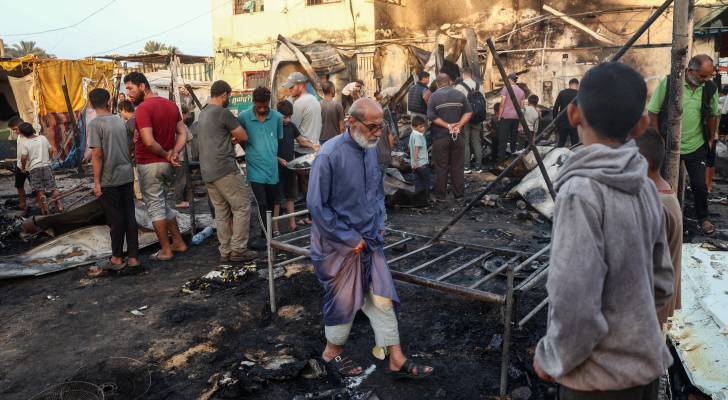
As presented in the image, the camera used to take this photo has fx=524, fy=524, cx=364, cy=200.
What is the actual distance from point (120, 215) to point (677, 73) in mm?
5484

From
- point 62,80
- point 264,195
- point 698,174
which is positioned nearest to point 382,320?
point 264,195

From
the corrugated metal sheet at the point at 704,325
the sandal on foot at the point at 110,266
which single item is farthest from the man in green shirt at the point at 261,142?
the corrugated metal sheet at the point at 704,325

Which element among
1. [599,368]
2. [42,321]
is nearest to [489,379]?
[599,368]

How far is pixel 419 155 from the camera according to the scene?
27.8ft

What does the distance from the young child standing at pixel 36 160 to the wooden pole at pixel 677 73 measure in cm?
892

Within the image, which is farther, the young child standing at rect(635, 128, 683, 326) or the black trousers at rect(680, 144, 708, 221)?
the black trousers at rect(680, 144, 708, 221)

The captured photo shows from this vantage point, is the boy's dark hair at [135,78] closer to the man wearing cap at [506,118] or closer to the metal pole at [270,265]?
the metal pole at [270,265]

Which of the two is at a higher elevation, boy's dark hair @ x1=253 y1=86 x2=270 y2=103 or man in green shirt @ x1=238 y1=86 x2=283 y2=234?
boy's dark hair @ x1=253 y1=86 x2=270 y2=103

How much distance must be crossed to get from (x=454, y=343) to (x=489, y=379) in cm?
55

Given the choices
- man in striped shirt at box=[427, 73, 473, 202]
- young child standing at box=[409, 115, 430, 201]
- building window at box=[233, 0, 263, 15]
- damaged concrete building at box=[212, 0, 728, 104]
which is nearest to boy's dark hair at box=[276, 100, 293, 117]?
young child standing at box=[409, 115, 430, 201]

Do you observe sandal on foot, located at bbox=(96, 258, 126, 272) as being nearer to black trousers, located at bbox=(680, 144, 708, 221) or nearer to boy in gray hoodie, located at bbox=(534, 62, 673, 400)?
boy in gray hoodie, located at bbox=(534, 62, 673, 400)

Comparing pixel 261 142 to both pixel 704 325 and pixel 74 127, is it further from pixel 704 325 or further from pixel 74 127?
pixel 74 127

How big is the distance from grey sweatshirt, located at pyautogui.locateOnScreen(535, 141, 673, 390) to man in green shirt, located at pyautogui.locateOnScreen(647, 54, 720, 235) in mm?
4526

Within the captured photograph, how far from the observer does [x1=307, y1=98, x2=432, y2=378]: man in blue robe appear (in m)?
3.35
